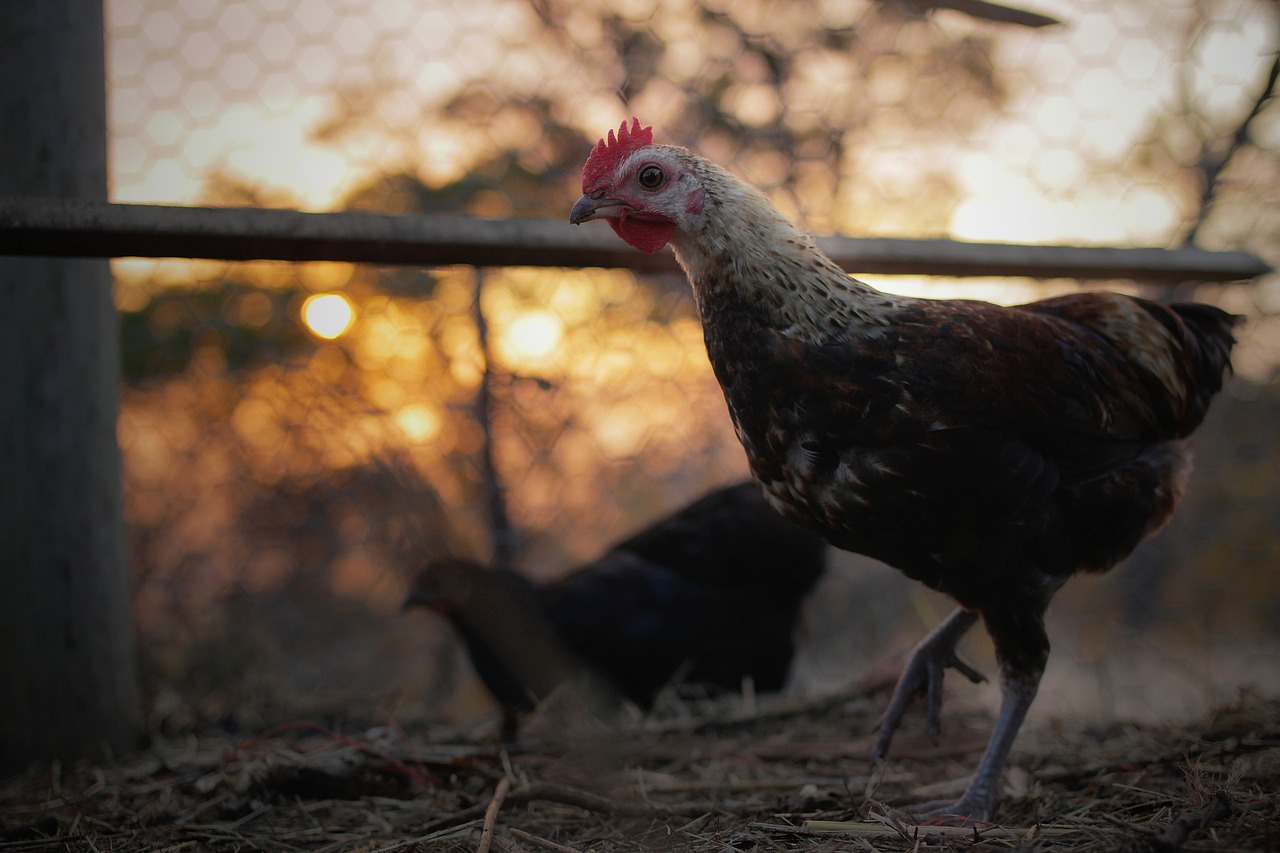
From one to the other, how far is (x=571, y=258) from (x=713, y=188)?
0.51 meters

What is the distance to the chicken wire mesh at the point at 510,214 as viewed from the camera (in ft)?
8.39

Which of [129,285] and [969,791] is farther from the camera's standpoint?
[129,285]

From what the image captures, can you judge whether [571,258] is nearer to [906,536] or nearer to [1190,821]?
[906,536]

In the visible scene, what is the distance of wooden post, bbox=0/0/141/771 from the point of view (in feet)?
5.78

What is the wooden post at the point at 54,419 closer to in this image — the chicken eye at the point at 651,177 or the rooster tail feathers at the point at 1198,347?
the chicken eye at the point at 651,177

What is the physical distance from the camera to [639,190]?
1391mm

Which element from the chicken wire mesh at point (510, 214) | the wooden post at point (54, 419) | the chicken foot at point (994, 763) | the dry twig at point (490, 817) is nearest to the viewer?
the dry twig at point (490, 817)

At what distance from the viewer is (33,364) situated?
5.94 feet

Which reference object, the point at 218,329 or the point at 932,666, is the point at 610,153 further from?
the point at 218,329

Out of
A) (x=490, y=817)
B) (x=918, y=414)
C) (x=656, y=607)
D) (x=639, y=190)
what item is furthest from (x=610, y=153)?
(x=656, y=607)

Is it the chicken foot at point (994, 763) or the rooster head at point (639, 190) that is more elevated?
the rooster head at point (639, 190)

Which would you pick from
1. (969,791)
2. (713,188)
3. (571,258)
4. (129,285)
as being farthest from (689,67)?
(969,791)

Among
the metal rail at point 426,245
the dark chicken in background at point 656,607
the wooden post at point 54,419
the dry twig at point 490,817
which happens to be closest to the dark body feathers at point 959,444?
the metal rail at point 426,245

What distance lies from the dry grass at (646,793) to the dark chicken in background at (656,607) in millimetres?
533
